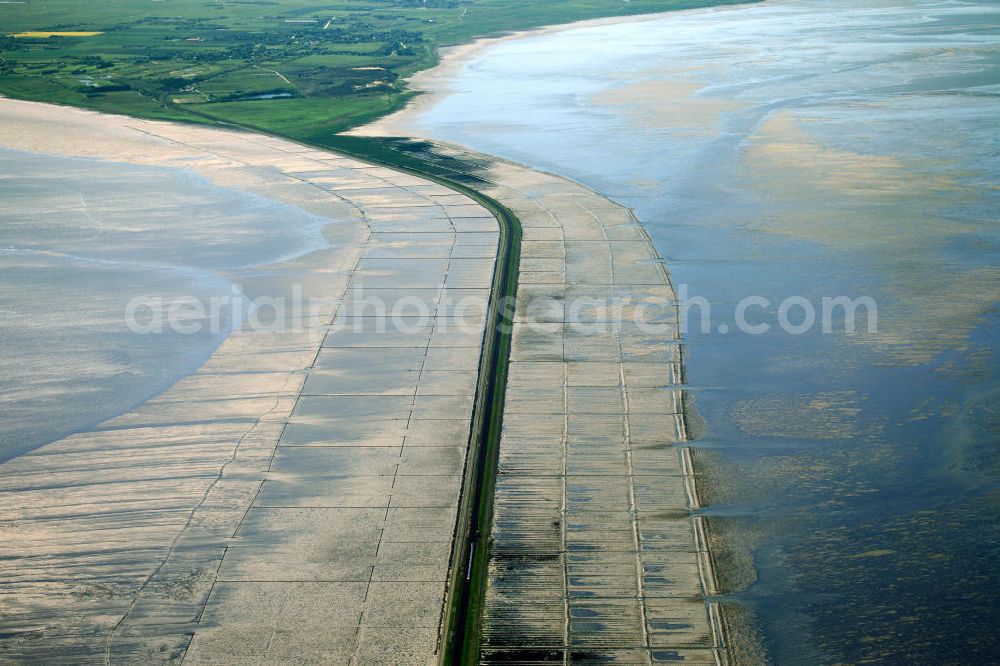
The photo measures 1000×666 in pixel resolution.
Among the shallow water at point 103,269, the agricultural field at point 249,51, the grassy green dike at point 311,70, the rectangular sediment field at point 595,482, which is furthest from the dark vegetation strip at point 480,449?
the agricultural field at point 249,51

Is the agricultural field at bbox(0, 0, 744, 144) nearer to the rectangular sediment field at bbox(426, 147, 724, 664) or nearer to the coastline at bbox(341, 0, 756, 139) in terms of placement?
the coastline at bbox(341, 0, 756, 139)

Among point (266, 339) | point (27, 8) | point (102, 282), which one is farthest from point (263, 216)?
point (27, 8)

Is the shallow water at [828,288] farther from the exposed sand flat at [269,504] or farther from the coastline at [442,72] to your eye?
the exposed sand flat at [269,504]

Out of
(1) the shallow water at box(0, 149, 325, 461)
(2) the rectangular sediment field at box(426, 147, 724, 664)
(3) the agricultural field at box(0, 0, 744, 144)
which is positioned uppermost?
(3) the agricultural field at box(0, 0, 744, 144)

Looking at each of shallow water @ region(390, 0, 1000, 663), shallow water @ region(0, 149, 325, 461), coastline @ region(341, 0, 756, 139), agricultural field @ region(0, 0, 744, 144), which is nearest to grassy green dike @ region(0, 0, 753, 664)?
agricultural field @ region(0, 0, 744, 144)

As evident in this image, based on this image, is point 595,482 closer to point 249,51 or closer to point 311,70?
point 311,70

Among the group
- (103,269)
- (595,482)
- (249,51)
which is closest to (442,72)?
(249,51)
